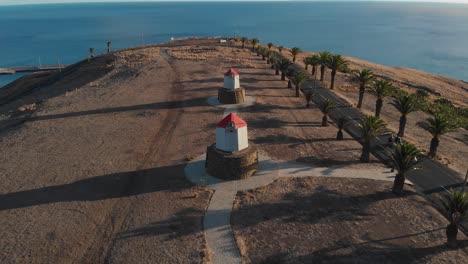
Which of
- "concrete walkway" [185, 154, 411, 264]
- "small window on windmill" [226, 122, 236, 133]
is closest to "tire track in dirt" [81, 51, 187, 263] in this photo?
"concrete walkway" [185, 154, 411, 264]

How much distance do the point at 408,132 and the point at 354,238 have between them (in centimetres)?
2061

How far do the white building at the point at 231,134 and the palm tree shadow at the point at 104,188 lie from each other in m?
3.53

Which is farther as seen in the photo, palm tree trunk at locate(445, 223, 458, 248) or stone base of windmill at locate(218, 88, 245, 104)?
stone base of windmill at locate(218, 88, 245, 104)

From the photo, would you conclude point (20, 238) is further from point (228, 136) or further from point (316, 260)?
point (316, 260)

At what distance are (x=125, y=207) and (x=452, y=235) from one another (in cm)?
1718

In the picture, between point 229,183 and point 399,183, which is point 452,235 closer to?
point 399,183

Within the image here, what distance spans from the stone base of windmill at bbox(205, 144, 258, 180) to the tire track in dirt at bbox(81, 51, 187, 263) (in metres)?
4.67

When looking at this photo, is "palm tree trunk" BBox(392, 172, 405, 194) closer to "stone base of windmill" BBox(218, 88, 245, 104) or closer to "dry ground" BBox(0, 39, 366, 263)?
"dry ground" BBox(0, 39, 366, 263)

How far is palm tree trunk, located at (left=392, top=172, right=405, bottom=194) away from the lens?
73.5 feet

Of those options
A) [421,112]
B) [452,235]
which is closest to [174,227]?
[452,235]

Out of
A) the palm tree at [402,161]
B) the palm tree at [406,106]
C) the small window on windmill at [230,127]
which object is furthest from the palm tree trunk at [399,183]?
the palm tree at [406,106]

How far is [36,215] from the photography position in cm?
2073

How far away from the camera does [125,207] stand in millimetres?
21344

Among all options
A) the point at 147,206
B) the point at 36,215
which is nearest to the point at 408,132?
the point at 147,206
